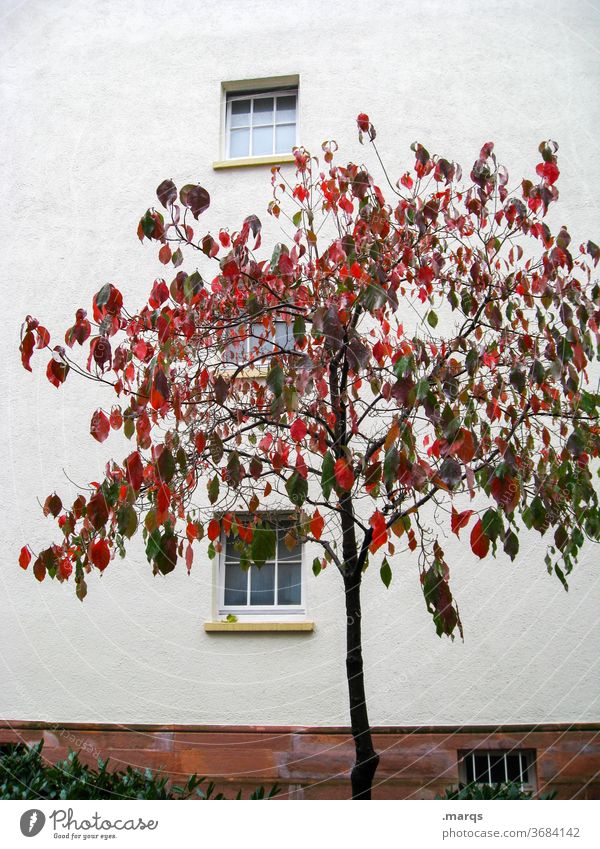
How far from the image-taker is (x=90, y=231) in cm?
584

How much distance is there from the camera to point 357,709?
3.24 metres

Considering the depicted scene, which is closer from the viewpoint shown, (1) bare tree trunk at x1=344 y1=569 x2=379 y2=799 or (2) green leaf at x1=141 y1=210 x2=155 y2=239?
(2) green leaf at x1=141 y1=210 x2=155 y2=239

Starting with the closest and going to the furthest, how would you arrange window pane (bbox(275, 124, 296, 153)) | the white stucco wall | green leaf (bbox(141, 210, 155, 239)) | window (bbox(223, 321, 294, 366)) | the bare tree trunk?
green leaf (bbox(141, 210, 155, 239)), the bare tree trunk, window (bbox(223, 321, 294, 366)), the white stucco wall, window pane (bbox(275, 124, 296, 153))

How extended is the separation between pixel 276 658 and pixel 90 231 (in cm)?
306

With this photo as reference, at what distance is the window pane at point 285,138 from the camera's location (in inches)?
238

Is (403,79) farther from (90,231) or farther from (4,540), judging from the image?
(4,540)

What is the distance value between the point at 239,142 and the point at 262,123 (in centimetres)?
21

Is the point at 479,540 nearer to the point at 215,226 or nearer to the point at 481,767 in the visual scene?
the point at 481,767

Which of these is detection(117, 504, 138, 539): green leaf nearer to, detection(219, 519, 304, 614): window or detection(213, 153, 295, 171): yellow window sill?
detection(219, 519, 304, 614): window

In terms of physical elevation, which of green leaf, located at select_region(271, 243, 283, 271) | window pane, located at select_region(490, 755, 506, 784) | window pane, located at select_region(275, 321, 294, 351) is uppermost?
window pane, located at select_region(275, 321, 294, 351)

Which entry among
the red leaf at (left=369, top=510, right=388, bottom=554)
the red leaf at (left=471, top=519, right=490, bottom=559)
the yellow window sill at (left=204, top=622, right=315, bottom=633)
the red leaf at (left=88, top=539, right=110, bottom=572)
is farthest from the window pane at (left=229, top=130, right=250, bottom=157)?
the red leaf at (left=471, top=519, right=490, bottom=559)

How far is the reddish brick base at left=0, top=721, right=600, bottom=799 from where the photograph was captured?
15.0 feet

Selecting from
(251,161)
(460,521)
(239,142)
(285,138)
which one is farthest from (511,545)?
(239,142)

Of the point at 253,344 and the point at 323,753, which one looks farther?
the point at 323,753
